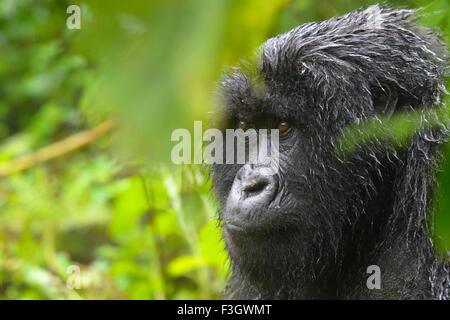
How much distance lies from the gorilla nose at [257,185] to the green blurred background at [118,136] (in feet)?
0.75

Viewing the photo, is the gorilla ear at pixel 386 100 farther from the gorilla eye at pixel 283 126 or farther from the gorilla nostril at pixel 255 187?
the gorilla nostril at pixel 255 187

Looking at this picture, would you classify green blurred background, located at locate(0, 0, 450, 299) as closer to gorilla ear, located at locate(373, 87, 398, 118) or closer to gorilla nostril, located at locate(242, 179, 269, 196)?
gorilla nostril, located at locate(242, 179, 269, 196)

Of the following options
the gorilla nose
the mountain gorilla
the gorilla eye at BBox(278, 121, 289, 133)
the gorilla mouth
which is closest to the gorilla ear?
the mountain gorilla

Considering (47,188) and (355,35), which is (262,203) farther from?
(47,188)

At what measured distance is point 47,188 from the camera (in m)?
6.62

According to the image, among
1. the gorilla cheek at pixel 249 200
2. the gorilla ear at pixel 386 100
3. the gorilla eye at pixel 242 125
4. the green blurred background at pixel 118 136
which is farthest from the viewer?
the gorilla eye at pixel 242 125

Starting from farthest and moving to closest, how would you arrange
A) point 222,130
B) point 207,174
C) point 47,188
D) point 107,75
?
point 47,188, point 207,174, point 222,130, point 107,75

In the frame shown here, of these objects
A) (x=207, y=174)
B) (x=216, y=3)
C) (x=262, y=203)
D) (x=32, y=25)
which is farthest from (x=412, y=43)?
(x=32, y=25)

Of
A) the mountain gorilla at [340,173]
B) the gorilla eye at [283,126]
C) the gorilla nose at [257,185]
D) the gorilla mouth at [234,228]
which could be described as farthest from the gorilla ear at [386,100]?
the gorilla mouth at [234,228]

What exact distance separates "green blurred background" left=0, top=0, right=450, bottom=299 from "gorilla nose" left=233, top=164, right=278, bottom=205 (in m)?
0.23

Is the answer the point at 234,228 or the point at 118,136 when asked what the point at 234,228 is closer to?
the point at 234,228

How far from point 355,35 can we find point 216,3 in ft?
7.54

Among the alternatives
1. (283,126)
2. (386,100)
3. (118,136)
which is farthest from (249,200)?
(118,136)

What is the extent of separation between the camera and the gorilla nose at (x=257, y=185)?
238 cm
